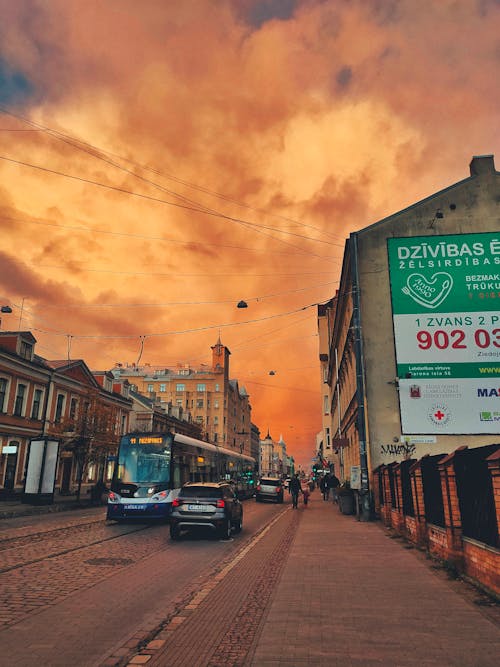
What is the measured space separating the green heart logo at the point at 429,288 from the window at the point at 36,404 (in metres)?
27.5

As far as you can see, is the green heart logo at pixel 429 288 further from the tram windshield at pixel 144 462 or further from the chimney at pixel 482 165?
the tram windshield at pixel 144 462

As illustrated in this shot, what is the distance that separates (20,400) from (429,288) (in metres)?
28.1

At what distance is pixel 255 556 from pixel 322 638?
663cm

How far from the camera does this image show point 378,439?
77.3ft

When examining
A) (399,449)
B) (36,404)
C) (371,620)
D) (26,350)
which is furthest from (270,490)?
(371,620)

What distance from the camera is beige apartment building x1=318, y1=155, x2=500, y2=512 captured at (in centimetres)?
2306

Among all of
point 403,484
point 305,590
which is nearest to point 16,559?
point 305,590

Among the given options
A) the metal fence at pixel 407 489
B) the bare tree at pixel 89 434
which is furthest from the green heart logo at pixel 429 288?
the bare tree at pixel 89 434

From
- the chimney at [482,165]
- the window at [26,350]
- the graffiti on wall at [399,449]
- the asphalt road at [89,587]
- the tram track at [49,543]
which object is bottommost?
the asphalt road at [89,587]

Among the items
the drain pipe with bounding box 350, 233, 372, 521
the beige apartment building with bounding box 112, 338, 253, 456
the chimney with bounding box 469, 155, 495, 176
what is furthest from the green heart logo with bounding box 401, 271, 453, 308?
the beige apartment building with bounding box 112, 338, 253, 456

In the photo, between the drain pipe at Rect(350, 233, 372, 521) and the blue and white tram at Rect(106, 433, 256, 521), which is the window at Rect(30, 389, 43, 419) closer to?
the blue and white tram at Rect(106, 433, 256, 521)

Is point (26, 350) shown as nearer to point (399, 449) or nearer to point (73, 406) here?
point (73, 406)

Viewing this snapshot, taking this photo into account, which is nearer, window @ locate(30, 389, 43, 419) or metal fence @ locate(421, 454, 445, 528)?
metal fence @ locate(421, 454, 445, 528)

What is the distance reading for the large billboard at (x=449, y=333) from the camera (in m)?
23.0
